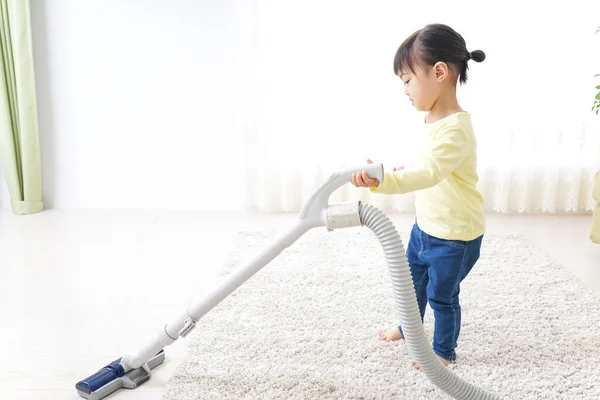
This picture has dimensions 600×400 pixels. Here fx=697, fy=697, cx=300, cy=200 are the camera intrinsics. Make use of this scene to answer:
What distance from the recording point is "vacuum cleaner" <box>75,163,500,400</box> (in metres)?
1.48

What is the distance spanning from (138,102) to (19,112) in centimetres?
54

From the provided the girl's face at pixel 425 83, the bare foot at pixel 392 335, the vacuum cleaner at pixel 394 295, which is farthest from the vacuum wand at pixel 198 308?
the bare foot at pixel 392 335

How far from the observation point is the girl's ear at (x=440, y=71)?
1662 mm

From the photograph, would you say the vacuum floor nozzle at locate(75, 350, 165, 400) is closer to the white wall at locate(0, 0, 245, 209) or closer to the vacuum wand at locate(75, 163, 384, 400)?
the vacuum wand at locate(75, 163, 384, 400)

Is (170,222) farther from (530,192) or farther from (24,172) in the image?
(530,192)

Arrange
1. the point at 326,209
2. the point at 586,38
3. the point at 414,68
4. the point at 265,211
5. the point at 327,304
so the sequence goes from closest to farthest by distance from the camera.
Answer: the point at 326,209 → the point at 414,68 → the point at 327,304 → the point at 586,38 → the point at 265,211

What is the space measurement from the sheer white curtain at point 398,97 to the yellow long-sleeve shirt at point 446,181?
1.54 meters

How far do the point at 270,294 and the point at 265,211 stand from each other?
3.72 ft

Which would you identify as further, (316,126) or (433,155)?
(316,126)

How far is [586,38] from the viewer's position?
320 cm

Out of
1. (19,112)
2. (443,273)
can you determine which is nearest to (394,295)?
(443,273)

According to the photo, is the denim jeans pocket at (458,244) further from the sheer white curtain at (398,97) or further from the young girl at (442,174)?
the sheer white curtain at (398,97)

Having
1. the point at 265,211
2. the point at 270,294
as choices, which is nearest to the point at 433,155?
the point at 270,294

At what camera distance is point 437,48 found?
165 centimetres
